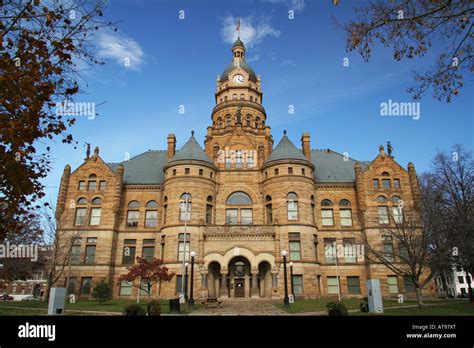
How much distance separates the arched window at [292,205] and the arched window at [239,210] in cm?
468

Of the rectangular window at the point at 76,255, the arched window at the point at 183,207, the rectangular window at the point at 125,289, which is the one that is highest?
the arched window at the point at 183,207

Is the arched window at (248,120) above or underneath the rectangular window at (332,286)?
above

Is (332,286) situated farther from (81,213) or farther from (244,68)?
(244,68)

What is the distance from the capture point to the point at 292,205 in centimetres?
3762

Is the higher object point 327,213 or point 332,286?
point 327,213

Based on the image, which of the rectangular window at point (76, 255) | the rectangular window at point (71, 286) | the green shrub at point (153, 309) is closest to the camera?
the green shrub at point (153, 309)

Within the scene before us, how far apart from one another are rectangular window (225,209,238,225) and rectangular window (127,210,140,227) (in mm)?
10648

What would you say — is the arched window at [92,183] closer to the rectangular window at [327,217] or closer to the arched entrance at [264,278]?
the arched entrance at [264,278]

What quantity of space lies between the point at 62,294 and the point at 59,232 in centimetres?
1948

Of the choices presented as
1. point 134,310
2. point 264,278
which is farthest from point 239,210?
point 134,310

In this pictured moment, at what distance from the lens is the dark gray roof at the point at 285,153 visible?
39356 millimetres

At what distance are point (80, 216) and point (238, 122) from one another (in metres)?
22.3

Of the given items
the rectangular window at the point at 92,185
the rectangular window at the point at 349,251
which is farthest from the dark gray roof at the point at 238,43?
the rectangular window at the point at 349,251
